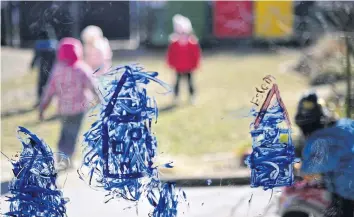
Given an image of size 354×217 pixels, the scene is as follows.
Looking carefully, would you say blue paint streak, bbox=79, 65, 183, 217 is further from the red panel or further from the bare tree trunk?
the bare tree trunk

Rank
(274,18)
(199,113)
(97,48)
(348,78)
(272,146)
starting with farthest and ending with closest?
(199,113) < (348,78) < (274,18) < (97,48) < (272,146)

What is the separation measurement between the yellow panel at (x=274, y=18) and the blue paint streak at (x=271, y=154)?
75 cm

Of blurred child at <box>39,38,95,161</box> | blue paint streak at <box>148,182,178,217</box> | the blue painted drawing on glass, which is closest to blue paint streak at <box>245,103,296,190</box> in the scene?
the blue painted drawing on glass

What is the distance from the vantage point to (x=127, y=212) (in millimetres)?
2844

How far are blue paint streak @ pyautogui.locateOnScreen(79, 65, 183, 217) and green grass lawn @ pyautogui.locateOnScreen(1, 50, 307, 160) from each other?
9 cm

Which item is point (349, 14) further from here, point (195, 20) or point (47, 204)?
point (47, 204)

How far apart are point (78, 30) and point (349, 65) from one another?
191 cm

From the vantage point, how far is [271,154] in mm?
2951

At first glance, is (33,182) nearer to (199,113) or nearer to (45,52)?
(45,52)

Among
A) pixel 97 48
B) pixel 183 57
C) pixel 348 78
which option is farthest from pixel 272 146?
pixel 183 57

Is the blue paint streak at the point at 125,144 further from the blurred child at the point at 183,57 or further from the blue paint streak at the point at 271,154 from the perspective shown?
the blurred child at the point at 183,57

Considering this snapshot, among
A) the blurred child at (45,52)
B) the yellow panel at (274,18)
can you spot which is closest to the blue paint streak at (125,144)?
the blurred child at (45,52)

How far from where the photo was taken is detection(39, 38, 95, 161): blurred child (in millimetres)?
2875

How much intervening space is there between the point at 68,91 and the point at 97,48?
0.29 m
